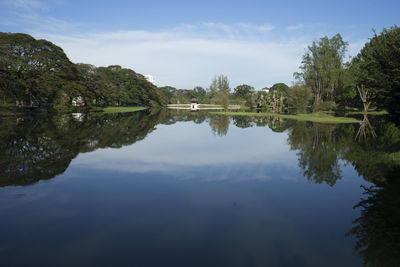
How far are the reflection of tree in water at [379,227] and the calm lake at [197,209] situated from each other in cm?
3

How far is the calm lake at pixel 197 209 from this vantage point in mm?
6168

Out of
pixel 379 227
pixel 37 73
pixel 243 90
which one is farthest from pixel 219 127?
pixel 243 90

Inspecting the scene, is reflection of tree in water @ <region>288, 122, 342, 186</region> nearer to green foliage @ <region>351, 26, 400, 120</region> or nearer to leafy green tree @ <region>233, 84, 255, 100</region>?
green foliage @ <region>351, 26, 400, 120</region>

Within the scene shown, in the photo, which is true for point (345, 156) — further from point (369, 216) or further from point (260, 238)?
point (260, 238)

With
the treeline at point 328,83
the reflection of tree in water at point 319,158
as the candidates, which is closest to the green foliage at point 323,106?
the treeline at point 328,83

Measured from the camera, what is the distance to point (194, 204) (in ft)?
30.4

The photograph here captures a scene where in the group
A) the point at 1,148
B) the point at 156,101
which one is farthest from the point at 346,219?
the point at 156,101

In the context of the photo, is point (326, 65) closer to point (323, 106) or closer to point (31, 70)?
point (323, 106)

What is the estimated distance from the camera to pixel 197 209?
8.83 m

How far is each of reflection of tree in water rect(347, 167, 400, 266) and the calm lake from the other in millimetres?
34

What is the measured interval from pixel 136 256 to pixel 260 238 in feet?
10.5

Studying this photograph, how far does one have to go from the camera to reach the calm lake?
6.17m

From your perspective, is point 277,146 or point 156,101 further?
point 156,101

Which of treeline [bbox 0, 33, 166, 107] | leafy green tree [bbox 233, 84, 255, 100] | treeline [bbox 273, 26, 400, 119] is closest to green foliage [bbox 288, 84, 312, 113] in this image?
treeline [bbox 273, 26, 400, 119]
